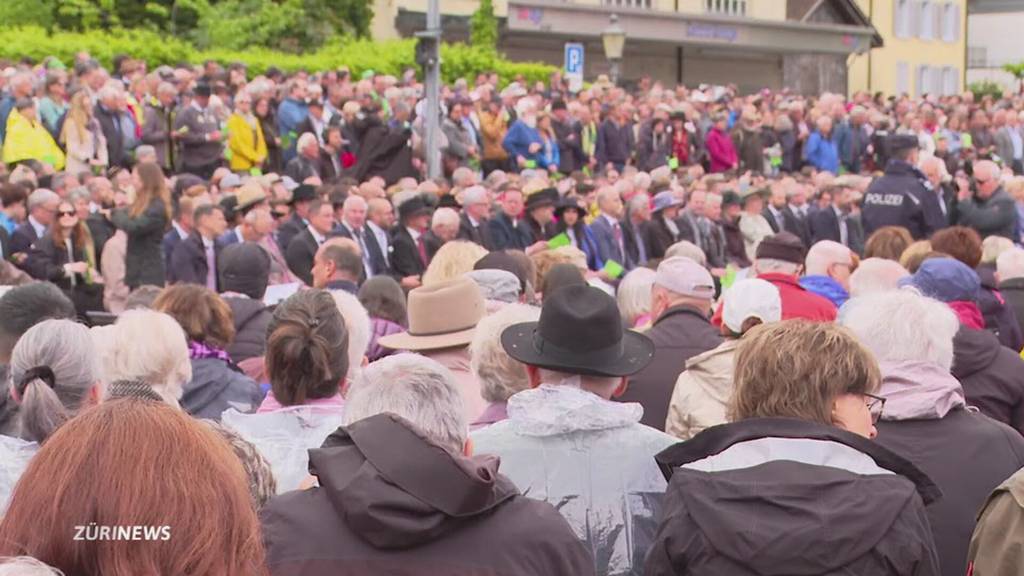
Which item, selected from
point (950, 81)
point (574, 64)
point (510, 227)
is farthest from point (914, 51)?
point (510, 227)

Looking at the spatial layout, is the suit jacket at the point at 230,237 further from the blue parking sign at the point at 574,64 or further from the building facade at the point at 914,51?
the building facade at the point at 914,51

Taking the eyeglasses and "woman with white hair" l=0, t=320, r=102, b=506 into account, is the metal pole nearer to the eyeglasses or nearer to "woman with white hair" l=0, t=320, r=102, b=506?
"woman with white hair" l=0, t=320, r=102, b=506

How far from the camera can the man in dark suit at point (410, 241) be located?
14.9 meters

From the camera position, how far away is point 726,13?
1785 inches

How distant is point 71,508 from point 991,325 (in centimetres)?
773

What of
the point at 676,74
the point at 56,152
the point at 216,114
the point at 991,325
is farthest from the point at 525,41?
the point at 991,325

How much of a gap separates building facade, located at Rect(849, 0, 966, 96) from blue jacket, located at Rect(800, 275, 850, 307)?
41.0m

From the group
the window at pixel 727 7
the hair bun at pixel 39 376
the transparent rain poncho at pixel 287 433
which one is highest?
the window at pixel 727 7

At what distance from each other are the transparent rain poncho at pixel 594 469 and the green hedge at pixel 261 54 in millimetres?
20021

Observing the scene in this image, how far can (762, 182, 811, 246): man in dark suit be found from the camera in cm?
1973

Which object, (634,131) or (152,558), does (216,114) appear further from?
(152,558)

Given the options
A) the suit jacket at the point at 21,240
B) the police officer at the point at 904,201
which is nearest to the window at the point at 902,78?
the police officer at the point at 904,201

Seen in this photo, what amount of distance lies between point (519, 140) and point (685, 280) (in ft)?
54.3

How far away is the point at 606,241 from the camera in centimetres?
1702
